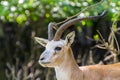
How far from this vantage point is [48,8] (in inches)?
629

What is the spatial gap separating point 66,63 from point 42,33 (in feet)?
30.8

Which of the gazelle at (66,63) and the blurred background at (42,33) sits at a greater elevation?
the gazelle at (66,63)

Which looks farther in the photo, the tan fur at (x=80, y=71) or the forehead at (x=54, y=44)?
the tan fur at (x=80, y=71)

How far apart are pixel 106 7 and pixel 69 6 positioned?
7.00ft

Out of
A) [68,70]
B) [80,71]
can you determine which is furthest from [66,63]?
[80,71]

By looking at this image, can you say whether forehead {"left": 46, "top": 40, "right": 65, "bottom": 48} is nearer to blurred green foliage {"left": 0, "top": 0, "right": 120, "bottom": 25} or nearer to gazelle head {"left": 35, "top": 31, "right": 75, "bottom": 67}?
gazelle head {"left": 35, "top": 31, "right": 75, "bottom": 67}

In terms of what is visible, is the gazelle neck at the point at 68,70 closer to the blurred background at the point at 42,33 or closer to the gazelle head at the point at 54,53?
the gazelle head at the point at 54,53

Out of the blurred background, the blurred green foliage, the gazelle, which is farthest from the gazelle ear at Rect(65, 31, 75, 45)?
the blurred green foliage

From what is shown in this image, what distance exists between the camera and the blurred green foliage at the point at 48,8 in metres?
11.6

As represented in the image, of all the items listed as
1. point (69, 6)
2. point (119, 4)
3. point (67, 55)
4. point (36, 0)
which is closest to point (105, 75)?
point (67, 55)

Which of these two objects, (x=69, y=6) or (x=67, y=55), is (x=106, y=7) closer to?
(x=69, y=6)

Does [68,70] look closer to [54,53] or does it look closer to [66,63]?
[66,63]

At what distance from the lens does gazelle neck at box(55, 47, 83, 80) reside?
856 centimetres

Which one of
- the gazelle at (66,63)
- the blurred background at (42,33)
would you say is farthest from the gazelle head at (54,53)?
the blurred background at (42,33)
